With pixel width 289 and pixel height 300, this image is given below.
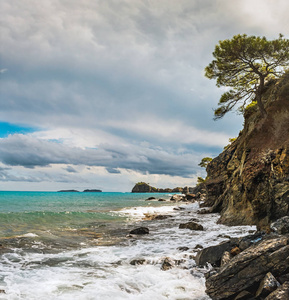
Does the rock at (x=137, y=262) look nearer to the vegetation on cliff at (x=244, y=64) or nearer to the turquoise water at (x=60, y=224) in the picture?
the turquoise water at (x=60, y=224)

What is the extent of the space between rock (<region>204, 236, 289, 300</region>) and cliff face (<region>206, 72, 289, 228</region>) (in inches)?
335

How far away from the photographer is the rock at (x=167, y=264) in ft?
33.8

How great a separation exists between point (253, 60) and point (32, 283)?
87.7 ft

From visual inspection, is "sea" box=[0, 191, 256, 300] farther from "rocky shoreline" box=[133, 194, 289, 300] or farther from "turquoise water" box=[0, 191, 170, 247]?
"turquoise water" box=[0, 191, 170, 247]

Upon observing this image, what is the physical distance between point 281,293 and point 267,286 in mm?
551

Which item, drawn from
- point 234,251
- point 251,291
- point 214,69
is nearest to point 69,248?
point 234,251

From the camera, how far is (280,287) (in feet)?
20.0

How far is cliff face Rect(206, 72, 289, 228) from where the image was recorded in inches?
636

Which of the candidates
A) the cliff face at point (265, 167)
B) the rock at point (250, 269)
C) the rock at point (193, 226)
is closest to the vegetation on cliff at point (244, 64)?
the cliff face at point (265, 167)

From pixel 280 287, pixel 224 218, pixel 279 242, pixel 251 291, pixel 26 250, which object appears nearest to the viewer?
pixel 280 287

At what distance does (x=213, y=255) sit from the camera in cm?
1021

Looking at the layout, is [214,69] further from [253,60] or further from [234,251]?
[234,251]

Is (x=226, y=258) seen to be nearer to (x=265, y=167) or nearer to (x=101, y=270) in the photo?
(x=101, y=270)

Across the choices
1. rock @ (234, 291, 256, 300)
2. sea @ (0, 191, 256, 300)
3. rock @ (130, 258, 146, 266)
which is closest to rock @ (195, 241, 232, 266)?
sea @ (0, 191, 256, 300)
